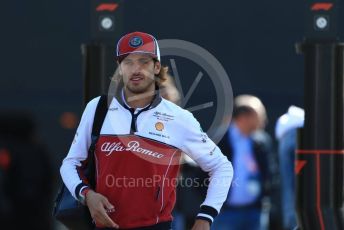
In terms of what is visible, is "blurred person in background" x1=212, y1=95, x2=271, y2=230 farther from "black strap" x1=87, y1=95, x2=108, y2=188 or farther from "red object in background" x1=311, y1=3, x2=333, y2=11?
"black strap" x1=87, y1=95, x2=108, y2=188

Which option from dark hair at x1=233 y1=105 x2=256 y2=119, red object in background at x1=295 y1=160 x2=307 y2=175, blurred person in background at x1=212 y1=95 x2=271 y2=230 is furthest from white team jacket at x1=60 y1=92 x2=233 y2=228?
blurred person in background at x1=212 y1=95 x2=271 y2=230

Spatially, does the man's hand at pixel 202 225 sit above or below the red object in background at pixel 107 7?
below

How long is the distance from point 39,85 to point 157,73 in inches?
87.9

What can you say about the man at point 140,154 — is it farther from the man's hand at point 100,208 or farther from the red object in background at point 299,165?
the red object in background at point 299,165

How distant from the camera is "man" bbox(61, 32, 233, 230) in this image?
439 cm

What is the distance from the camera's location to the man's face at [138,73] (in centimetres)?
447

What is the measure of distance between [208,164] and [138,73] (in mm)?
509

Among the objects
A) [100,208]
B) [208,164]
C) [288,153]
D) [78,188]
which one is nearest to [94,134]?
[78,188]

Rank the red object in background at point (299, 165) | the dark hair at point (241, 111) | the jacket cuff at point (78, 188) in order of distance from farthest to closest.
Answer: the dark hair at point (241, 111) → the red object in background at point (299, 165) → the jacket cuff at point (78, 188)

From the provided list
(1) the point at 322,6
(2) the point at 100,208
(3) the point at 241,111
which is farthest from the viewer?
(3) the point at 241,111

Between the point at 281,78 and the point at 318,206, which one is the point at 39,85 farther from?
the point at 318,206

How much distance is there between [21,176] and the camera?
6.78 m

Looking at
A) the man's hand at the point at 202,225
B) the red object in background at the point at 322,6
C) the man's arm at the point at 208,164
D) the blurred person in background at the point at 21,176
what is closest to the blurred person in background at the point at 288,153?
the red object in background at the point at 322,6

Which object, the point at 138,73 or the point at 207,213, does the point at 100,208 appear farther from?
the point at 138,73
